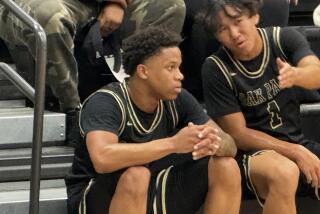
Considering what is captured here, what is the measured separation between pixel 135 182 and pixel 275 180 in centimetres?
65

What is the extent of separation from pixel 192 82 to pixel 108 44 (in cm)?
55

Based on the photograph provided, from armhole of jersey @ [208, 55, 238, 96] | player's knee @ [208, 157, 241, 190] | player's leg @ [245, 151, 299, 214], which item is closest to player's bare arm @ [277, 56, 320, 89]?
armhole of jersey @ [208, 55, 238, 96]

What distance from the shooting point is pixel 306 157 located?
3.23 meters

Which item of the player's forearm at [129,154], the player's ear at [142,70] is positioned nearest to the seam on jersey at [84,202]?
the player's forearm at [129,154]

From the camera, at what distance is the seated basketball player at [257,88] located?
322cm

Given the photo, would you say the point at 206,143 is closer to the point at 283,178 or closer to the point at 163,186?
the point at 163,186

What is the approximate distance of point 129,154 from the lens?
2.81m

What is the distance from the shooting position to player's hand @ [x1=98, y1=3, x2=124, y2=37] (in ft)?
11.7

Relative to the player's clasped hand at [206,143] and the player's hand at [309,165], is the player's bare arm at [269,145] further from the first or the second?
the player's clasped hand at [206,143]

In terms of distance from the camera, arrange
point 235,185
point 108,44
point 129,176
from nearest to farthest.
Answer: point 129,176
point 235,185
point 108,44

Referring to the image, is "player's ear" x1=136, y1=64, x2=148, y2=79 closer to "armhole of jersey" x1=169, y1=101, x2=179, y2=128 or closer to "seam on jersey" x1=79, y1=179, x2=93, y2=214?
"armhole of jersey" x1=169, y1=101, x2=179, y2=128

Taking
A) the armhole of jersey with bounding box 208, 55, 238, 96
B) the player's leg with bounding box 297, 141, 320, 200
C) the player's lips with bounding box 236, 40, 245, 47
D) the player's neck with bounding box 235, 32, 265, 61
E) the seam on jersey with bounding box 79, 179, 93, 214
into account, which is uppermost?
the player's lips with bounding box 236, 40, 245, 47

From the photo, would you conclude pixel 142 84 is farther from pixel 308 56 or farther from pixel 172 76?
pixel 308 56

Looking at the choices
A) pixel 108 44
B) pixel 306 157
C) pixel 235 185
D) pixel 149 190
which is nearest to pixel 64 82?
pixel 108 44
